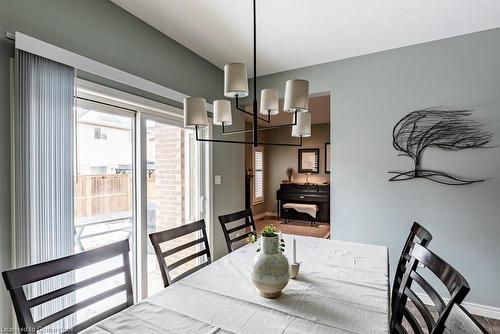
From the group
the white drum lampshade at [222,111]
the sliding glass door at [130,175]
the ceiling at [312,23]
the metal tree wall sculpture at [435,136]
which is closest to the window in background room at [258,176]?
the sliding glass door at [130,175]

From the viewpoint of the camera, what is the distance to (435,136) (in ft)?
8.48

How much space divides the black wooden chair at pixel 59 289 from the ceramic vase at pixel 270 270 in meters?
0.68

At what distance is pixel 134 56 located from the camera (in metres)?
2.23

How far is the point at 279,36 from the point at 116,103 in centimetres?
164

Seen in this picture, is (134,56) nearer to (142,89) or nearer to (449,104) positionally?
(142,89)

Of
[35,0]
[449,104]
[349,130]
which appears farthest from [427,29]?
[35,0]

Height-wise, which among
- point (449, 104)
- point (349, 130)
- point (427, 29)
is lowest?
point (349, 130)

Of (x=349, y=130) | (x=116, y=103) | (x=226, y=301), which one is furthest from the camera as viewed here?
(x=349, y=130)

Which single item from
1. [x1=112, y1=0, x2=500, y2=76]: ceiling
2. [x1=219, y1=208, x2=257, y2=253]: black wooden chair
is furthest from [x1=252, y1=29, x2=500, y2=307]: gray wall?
[x1=219, y1=208, x2=257, y2=253]: black wooden chair

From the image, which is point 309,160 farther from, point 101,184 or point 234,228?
point 101,184

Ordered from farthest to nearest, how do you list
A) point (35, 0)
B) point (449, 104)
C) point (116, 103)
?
point (449, 104)
point (116, 103)
point (35, 0)

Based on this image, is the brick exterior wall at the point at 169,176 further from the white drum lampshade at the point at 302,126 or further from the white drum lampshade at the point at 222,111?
the white drum lampshade at the point at 302,126

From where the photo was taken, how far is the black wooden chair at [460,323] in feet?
2.39

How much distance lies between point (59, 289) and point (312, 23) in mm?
2553
